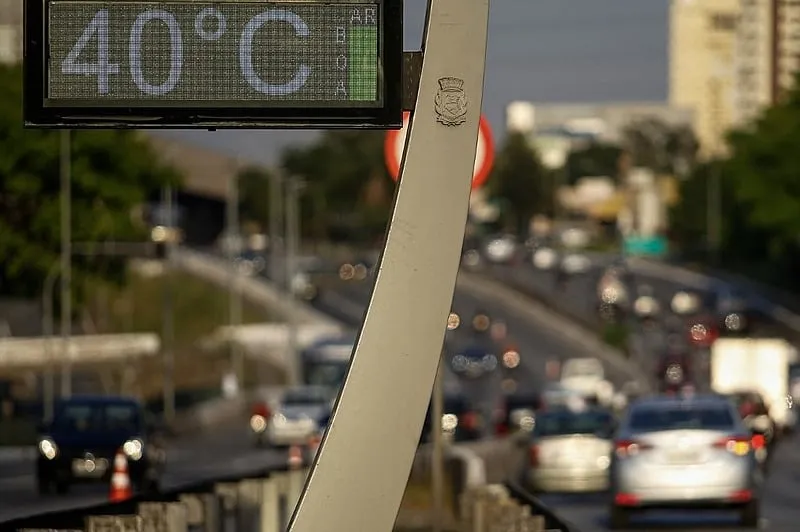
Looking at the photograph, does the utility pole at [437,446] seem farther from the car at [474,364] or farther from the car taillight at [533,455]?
the car at [474,364]

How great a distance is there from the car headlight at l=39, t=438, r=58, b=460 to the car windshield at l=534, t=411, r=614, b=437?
770 cm

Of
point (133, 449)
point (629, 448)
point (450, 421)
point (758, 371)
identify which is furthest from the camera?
point (758, 371)

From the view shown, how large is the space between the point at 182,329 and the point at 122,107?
10381cm

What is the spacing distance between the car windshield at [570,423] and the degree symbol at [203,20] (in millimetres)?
23363

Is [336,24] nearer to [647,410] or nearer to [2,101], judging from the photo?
[647,410]

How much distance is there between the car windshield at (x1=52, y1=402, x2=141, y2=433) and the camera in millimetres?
34938

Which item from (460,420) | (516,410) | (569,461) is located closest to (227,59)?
(569,461)

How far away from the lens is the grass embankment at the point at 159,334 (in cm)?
9050

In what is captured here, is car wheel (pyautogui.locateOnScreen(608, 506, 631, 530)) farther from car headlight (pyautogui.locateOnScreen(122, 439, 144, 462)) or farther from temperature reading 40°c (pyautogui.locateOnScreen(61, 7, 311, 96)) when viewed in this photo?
temperature reading 40°c (pyautogui.locateOnScreen(61, 7, 311, 96))

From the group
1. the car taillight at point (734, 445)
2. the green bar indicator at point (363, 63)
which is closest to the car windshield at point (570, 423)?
the car taillight at point (734, 445)

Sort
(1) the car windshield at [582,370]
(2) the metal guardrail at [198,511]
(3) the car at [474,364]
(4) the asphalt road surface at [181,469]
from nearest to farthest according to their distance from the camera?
(2) the metal guardrail at [198,511], (4) the asphalt road surface at [181,469], (1) the car windshield at [582,370], (3) the car at [474,364]

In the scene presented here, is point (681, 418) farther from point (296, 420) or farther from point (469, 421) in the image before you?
point (469, 421)

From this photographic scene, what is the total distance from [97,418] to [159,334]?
262 ft

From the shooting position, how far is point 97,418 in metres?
35.3
